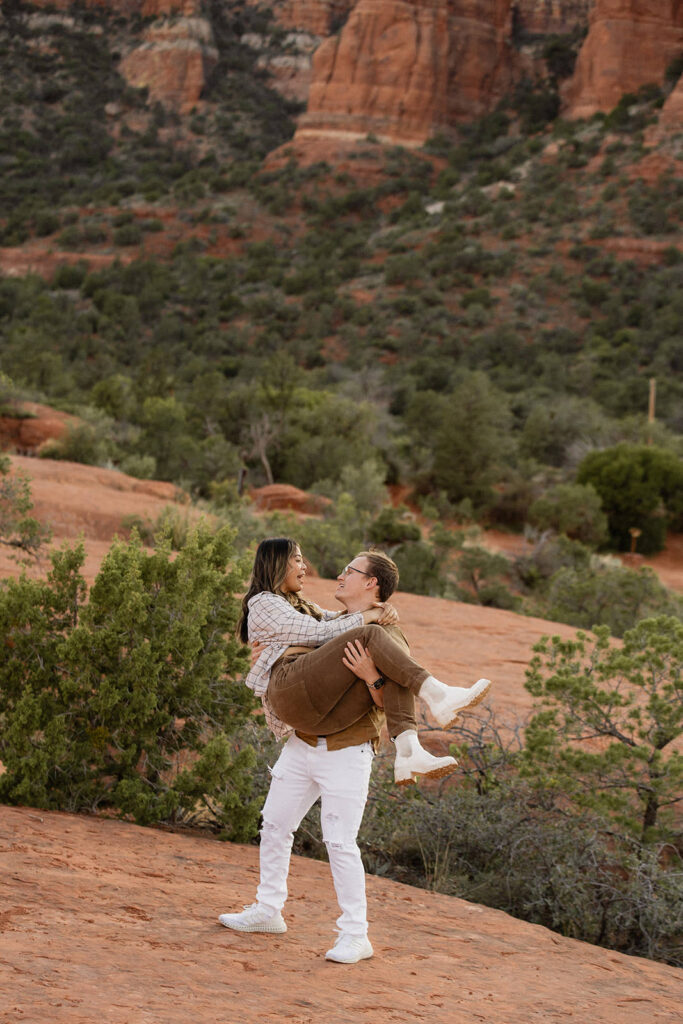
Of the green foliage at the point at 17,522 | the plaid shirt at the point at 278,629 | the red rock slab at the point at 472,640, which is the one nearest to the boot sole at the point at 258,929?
the plaid shirt at the point at 278,629

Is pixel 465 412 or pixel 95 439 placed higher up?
pixel 465 412

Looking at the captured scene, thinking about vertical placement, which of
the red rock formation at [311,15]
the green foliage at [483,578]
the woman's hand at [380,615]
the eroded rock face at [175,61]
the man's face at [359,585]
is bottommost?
the green foliage at [483,578]

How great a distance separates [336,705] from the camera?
3305mm

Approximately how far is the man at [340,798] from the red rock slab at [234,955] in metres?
0.09

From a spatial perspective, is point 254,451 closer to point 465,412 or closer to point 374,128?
point 465,412

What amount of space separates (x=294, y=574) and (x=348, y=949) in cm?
125

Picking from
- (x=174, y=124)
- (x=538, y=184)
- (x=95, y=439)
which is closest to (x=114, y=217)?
(x=174, y=124)

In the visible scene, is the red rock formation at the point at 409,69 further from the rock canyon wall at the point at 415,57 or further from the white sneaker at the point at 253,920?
the white sneaker at the point at 253,920

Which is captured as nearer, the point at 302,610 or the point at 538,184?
the point at 302,610

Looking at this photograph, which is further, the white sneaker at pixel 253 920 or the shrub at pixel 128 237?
the shrub at pixel 128 237

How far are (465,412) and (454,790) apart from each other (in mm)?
19256

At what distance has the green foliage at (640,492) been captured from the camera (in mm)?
22109

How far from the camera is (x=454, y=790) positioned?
19.0ft

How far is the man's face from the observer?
11.3 ft
